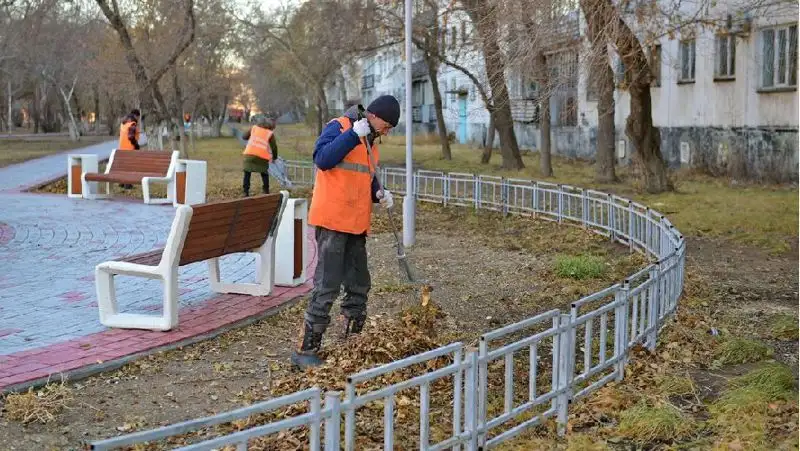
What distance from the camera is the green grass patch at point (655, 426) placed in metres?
4.90

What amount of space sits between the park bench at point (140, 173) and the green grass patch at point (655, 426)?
1194cm

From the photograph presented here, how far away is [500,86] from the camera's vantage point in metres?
15.3

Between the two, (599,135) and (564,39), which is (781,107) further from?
(564,39)

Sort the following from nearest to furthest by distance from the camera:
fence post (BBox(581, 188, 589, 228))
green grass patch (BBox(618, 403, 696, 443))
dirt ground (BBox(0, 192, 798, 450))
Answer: green grass patch (BBox(618, 403, 696, 443)) < dirt ground (BBox(0, 192, 798, 450)) < fence post (BBox(581, 188, 589, 228))

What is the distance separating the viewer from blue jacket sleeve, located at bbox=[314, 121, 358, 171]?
235 inches

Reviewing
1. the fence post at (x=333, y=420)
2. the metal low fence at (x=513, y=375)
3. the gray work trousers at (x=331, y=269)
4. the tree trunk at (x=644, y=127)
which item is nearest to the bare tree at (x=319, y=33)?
the tree trunk at (x=644, y=127)

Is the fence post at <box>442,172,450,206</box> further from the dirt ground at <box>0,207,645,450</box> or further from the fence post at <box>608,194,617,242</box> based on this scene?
the fence post at <box>608,194,617,242</box>

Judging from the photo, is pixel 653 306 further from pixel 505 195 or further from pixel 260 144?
pixel 260 144

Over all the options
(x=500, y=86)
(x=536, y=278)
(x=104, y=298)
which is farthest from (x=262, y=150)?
(x=104, y=298)

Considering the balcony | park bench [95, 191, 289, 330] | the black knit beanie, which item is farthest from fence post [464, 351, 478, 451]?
the balcony

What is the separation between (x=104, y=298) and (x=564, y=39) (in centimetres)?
967

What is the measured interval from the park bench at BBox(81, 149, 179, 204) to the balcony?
64.5 meters

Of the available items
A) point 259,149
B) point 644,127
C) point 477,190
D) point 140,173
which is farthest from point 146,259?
point 644,127

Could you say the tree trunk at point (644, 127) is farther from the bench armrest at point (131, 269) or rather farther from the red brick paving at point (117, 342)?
the bench armrest at point (131, 269)
